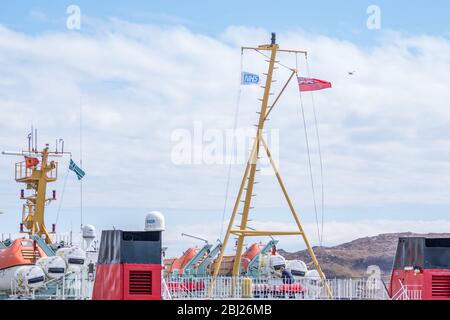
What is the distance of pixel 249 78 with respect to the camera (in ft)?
111

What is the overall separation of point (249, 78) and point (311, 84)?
2904mm

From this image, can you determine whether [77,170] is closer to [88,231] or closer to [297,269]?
[88,231]

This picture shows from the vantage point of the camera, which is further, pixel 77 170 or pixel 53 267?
pixel 77 170

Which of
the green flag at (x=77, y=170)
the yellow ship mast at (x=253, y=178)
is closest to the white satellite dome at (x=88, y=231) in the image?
the green flag at (x=77, y=170)

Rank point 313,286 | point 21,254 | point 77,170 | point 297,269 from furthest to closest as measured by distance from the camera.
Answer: point 77,170
point 297,269
point 21,254
point 313,286

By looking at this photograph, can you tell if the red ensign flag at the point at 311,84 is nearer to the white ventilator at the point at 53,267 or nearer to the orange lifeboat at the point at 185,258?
the white ventilator at the point at 53,267

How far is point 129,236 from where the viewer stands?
2573 centimetres

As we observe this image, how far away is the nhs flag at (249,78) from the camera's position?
33500mm

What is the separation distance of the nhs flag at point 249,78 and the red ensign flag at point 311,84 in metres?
2.31

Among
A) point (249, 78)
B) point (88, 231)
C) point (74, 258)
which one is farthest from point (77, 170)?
point (249, 78)

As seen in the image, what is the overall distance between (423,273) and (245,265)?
981 inches
